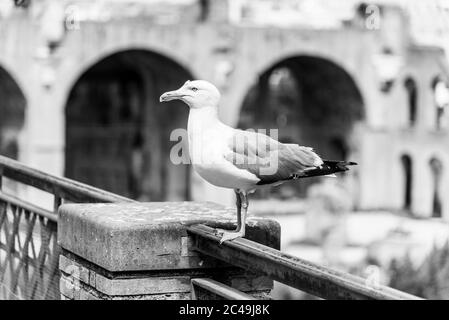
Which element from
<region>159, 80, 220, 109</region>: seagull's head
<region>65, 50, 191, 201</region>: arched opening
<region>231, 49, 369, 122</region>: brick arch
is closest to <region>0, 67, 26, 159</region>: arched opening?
<region>65, 50, 191, 201</region>: arched opening

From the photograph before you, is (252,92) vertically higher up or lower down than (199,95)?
lower down

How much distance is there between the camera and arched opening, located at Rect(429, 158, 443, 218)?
1038 inches

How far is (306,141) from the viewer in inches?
1112

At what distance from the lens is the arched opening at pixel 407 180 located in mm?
26834

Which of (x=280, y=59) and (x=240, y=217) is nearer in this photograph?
(x=240, y=217)

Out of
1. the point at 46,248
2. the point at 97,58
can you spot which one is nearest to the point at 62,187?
the point at 46,248

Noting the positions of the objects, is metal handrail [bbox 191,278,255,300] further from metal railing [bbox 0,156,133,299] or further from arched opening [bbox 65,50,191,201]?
arched opening [bbox 65,50,191,201]

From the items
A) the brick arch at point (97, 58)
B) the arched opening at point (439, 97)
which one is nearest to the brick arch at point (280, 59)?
the brick arch at point (97, 58)

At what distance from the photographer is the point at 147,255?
4055mm

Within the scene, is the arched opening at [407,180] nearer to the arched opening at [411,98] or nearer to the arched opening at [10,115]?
the arched opening at [411,98]

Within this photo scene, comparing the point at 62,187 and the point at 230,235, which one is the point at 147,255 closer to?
the point at 230,235

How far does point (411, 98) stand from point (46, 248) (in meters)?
22.8

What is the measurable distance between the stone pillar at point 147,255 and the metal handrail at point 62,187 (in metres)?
0.72

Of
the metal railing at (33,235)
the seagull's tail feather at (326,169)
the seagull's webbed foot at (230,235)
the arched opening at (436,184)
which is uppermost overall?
the seagull's tail feather at (326,169)
